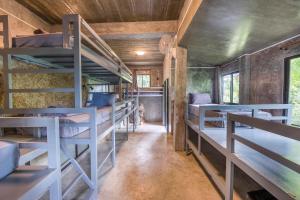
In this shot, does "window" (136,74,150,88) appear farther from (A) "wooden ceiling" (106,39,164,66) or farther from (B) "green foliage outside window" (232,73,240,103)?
(B) "green foliage outside window" (232,73,240,103)

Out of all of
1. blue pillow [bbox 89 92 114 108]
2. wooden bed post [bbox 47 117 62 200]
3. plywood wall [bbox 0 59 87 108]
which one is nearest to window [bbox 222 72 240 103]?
blue pillow [bbox 89 92 114 108]

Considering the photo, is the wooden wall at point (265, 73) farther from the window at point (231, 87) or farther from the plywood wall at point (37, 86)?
the plywood wall at point (37, 86)

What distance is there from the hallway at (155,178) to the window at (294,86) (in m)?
1.90

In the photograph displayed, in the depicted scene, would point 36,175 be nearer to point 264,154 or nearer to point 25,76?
point 264,154

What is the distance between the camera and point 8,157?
3.31 feet

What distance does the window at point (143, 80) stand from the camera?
8.46m

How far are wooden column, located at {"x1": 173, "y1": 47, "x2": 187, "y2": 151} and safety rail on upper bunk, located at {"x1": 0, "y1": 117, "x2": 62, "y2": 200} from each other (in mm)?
2724

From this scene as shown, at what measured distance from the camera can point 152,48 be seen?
5.64m

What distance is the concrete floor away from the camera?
204cm

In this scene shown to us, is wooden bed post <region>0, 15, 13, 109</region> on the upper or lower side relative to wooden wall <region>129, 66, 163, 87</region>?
lower

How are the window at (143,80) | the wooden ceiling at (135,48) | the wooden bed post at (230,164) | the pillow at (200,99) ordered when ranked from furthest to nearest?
the window at (143,80) < the pillow at (200,99) < the wooden ceiling at (135,48) < the wooden bed post at (230,164)

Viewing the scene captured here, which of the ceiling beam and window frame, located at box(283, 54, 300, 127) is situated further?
the ceiling beam

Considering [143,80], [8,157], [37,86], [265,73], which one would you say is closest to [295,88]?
[265,73]

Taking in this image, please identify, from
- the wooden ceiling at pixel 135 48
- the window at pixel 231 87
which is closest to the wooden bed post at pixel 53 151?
the wooden ceiling at pixel 135 48
